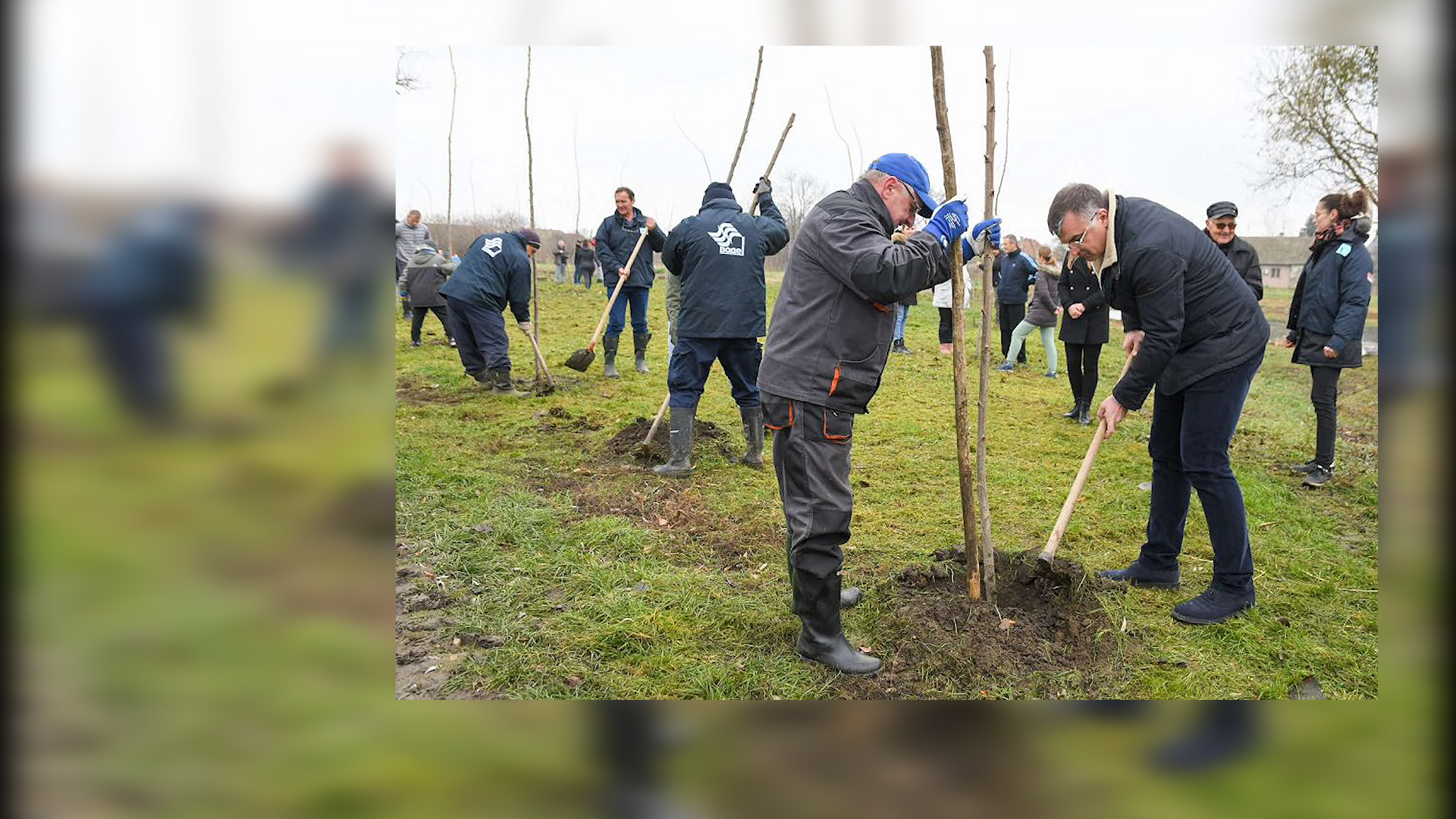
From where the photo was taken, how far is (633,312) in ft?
34.2

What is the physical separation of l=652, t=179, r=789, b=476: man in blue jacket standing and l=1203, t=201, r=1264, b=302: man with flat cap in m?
3.21

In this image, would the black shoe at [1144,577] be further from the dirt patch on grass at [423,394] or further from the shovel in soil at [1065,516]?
the dirt patch on grass at [423,394]

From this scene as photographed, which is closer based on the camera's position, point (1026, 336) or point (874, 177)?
point (874, 177)

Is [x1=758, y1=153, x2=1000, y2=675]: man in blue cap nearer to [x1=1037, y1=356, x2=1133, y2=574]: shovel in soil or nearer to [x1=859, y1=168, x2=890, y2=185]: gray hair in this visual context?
[x1=859, y1=168, x2=890, y2=185]: gray hair

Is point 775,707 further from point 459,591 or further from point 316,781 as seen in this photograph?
point 459,591

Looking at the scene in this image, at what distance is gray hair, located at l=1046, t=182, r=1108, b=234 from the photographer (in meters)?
3.73

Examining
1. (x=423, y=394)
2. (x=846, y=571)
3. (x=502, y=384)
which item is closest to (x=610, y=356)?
(x=502, y=384)

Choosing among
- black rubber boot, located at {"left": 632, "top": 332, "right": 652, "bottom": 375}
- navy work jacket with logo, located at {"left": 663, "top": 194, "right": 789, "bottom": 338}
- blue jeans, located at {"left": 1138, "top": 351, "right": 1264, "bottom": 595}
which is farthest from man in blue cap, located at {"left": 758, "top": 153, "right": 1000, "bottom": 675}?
black rubber boot, located at {"left": 632, "top": 332, "right": 652, "bottom": 375}

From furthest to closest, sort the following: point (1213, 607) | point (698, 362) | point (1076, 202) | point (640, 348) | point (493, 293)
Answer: point (640, 348), point (493, 293), point (698, 362), point (1213, 607), point (1076, 202)

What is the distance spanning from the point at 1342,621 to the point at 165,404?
4790mm

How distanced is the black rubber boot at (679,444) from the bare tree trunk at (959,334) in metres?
2.74

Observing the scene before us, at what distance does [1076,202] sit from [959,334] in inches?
36.6

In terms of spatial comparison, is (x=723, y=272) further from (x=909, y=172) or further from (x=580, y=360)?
(x=580, y=360)

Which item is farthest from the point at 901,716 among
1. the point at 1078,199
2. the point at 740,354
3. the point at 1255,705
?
the point at 740,354
